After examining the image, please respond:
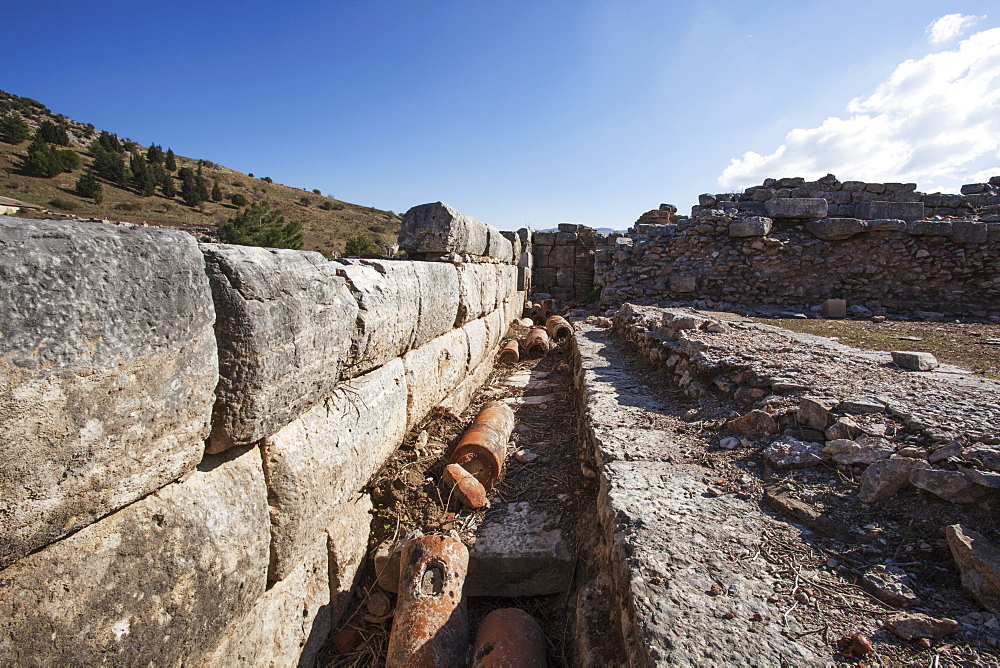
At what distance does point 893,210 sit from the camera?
31.3ft

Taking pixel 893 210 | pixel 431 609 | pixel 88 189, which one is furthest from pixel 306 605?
pixel 88 189

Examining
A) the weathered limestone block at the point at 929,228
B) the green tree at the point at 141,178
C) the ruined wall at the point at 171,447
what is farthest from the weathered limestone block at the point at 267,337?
the green tree at the point at 141,178

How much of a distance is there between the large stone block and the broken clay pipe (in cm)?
177

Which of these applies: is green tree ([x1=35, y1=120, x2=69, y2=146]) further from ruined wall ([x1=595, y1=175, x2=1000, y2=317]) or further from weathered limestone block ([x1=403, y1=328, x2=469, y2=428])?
weathered limestone block ([x1=403, y1=328, x2=469, y2=428])

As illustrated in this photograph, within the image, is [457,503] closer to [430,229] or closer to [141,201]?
[430,229]

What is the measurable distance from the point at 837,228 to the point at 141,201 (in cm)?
2875

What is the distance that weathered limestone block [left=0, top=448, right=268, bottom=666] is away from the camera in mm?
1043

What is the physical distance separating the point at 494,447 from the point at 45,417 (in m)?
2.52

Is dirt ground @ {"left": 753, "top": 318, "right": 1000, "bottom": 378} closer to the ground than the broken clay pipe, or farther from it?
farther from it

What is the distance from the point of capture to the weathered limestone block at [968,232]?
866 centimetres

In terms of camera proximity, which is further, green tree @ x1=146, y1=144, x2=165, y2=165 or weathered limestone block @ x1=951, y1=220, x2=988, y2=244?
green tree @ x1=146, y1=144, x2=165, y2=165

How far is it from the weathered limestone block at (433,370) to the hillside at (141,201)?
660 centimetres

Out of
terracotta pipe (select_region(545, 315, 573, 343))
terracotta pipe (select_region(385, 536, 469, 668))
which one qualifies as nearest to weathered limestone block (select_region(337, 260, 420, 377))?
terracotta pipe (select_region(385, 536, 469, 668))

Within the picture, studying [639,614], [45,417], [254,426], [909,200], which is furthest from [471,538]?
[909,200]
